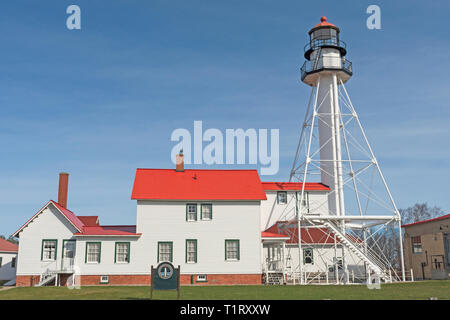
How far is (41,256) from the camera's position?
35469 mm

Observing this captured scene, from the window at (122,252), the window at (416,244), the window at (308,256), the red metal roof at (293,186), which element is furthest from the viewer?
the window at (416,244)

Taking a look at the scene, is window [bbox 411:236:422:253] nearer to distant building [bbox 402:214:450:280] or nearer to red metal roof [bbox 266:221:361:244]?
distant building [bbox 402:214:450:280]

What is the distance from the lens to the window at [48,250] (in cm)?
3553

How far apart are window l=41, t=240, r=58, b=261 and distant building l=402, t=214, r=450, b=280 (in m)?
33.2

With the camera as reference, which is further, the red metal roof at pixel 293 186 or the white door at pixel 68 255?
the red metal roof at pixel 293 186

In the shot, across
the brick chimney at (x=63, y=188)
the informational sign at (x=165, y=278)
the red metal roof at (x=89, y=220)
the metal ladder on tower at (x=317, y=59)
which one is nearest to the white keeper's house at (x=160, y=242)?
the brick chimney at (x=63, y=188)

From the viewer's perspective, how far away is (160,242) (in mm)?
35969

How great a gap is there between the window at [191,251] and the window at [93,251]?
22.7ft

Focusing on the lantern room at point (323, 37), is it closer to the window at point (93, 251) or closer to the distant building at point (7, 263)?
the window at point (93, 251)

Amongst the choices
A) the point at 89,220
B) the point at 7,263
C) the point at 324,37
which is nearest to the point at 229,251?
the point at 89,220
